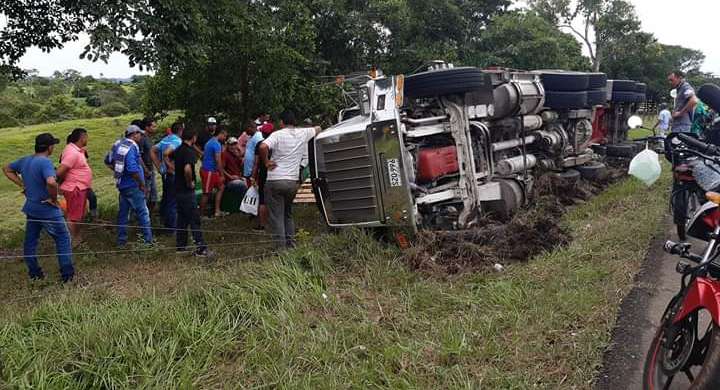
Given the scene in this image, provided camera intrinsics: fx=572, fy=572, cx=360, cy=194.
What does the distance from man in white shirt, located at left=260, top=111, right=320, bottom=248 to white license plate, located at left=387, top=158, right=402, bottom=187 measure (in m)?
1.10

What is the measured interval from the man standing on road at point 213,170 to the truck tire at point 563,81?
494 cm

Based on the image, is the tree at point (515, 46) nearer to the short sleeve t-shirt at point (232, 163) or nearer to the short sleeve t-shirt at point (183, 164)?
the short sleeve t-shirt at point (232, 163)

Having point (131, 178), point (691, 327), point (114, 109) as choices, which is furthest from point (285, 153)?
point (114, 109)

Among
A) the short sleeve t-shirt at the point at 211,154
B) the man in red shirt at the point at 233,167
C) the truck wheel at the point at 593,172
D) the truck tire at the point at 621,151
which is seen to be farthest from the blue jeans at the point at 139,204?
the truck tire at the point at 621,151

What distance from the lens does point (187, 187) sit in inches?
263

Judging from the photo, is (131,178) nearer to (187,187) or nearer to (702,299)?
(187,187)

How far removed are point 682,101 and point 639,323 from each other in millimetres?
5245

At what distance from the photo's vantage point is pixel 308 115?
460 inches

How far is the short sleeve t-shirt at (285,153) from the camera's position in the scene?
6293mm

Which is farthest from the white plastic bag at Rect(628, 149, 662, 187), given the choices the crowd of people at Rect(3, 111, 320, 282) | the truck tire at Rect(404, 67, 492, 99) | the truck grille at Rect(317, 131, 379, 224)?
the crowd of people at Rect(3, 111, 320, 282)

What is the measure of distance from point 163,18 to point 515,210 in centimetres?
469

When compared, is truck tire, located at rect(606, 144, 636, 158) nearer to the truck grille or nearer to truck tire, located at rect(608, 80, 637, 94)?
truck tire, located at rect(608, 80, 637, 94)

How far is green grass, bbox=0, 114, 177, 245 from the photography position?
981 cm

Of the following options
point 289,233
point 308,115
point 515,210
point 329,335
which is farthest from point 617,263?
point 308,115
